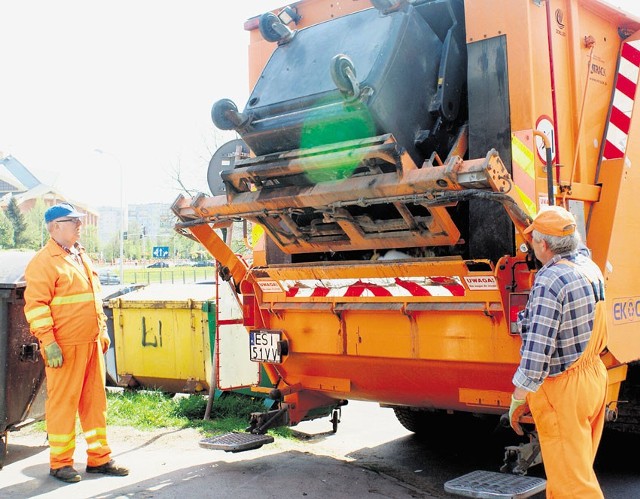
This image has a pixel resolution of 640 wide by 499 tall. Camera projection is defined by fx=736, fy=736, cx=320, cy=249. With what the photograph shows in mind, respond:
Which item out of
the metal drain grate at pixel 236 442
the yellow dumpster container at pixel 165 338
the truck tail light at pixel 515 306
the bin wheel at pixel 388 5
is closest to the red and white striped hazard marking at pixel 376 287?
the truck tail light at pixel 515 306

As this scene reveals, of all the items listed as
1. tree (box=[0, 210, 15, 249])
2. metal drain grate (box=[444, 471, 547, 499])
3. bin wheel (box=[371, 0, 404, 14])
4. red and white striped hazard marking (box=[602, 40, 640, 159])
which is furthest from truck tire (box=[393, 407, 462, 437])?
tree (box=[0, 210, 15, 249])

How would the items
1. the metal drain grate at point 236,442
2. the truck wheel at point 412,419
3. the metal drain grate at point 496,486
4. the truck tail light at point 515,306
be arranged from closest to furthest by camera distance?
the metal drain grate at point 496,486 → the truck tail light at point 515,306 → the metal drain grate at point 236,442 → the truck wheel at point 412,419

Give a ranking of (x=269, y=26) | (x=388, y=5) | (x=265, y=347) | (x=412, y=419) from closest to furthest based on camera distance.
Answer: (x=388, y=5) < (x=269, y=26) < (x=265, y=347) < (x=412, y=419)

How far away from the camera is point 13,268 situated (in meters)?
5.31

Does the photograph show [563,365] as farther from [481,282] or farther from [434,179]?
[434,179]

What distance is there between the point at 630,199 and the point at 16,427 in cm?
432

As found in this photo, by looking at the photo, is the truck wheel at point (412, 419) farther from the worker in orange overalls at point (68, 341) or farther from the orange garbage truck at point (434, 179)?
the worker in orange overalls at point (68, 341)

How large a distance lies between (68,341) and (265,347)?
4.08 feet

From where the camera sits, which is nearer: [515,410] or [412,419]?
[515,410]

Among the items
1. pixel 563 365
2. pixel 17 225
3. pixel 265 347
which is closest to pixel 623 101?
pixel 563 365

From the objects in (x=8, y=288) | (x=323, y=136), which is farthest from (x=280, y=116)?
(x=8, y=288)

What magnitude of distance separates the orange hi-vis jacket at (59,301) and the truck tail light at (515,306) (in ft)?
8.68

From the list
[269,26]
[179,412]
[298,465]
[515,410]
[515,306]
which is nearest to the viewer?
[515,410]

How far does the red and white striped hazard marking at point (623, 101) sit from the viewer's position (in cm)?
425
